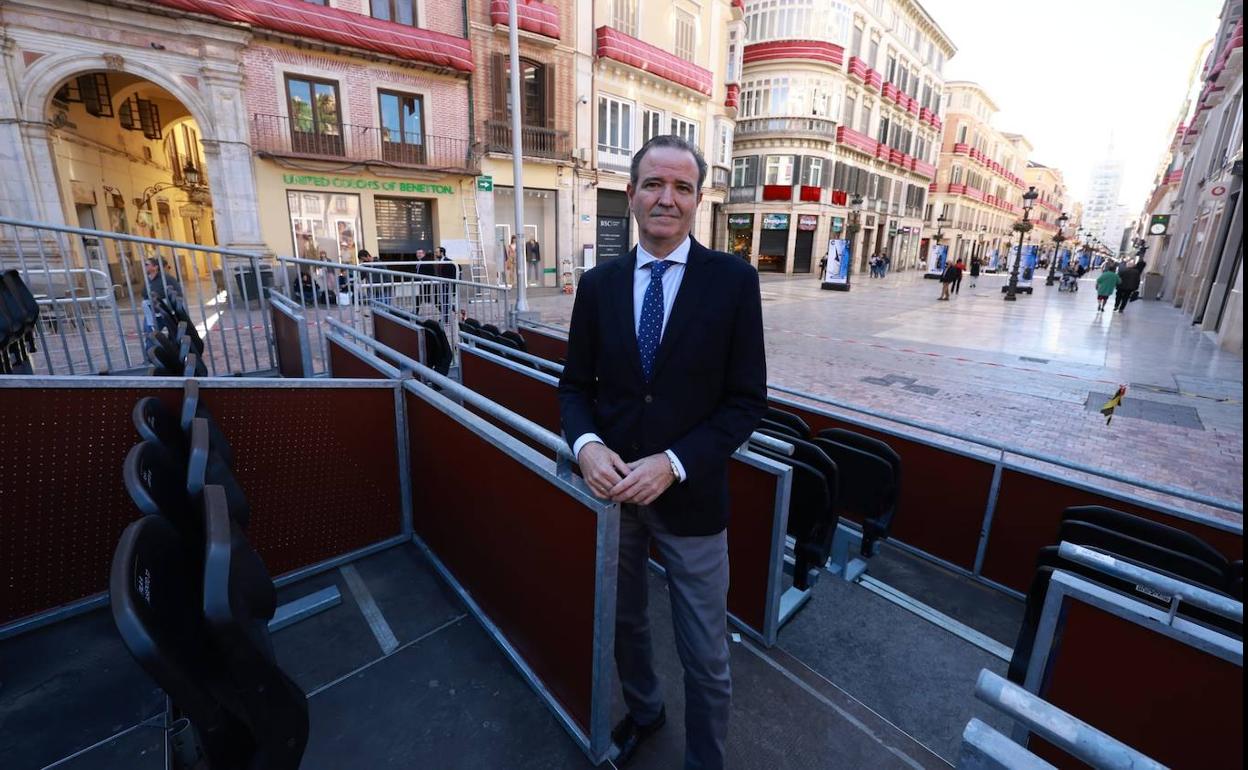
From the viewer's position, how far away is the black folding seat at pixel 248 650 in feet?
3.93

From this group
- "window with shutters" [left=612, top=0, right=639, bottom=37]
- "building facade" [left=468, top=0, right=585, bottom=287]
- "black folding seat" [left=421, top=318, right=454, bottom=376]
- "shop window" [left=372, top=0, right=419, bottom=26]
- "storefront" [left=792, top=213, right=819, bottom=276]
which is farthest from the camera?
"storefront" [left=792, top=213, right=819, bottom=276]

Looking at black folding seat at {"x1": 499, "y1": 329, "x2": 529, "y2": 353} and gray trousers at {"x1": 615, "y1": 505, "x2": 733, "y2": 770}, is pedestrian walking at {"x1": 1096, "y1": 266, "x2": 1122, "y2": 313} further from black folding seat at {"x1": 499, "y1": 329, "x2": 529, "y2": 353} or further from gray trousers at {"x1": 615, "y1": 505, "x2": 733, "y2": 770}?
gray trousers at {"x1": 615, "y1": 505, "x2": 733, "y2": 770}

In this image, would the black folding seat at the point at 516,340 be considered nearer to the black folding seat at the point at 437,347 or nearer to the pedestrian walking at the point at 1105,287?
the black folding seat at the point at 437,347

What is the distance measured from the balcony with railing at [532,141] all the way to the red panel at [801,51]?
1955cm

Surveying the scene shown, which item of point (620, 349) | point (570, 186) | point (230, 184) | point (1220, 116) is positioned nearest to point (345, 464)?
point (620, 349)

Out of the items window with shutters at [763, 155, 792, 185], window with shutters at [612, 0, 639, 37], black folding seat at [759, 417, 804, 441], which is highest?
window with shutters at [612, 0, 639, 37]

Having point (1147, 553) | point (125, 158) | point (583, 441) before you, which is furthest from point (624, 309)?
point (125, 158)

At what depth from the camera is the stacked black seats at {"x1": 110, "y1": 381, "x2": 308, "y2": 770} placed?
111 centimetres

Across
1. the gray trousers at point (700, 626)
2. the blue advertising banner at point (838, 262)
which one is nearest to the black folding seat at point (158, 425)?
the gray trousers at point (700, 626)

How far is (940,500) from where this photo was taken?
384cm

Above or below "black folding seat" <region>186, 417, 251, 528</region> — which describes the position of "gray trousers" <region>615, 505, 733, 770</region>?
below

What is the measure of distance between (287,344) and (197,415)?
12.7 ft

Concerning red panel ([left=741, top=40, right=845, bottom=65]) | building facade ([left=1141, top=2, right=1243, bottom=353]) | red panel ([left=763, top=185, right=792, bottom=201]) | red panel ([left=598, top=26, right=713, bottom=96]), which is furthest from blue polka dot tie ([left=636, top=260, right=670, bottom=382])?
red panel ([left=741, top=40, right=845, bottom=65])

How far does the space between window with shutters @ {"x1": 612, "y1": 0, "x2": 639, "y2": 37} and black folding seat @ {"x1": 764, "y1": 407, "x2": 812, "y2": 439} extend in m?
23.4
